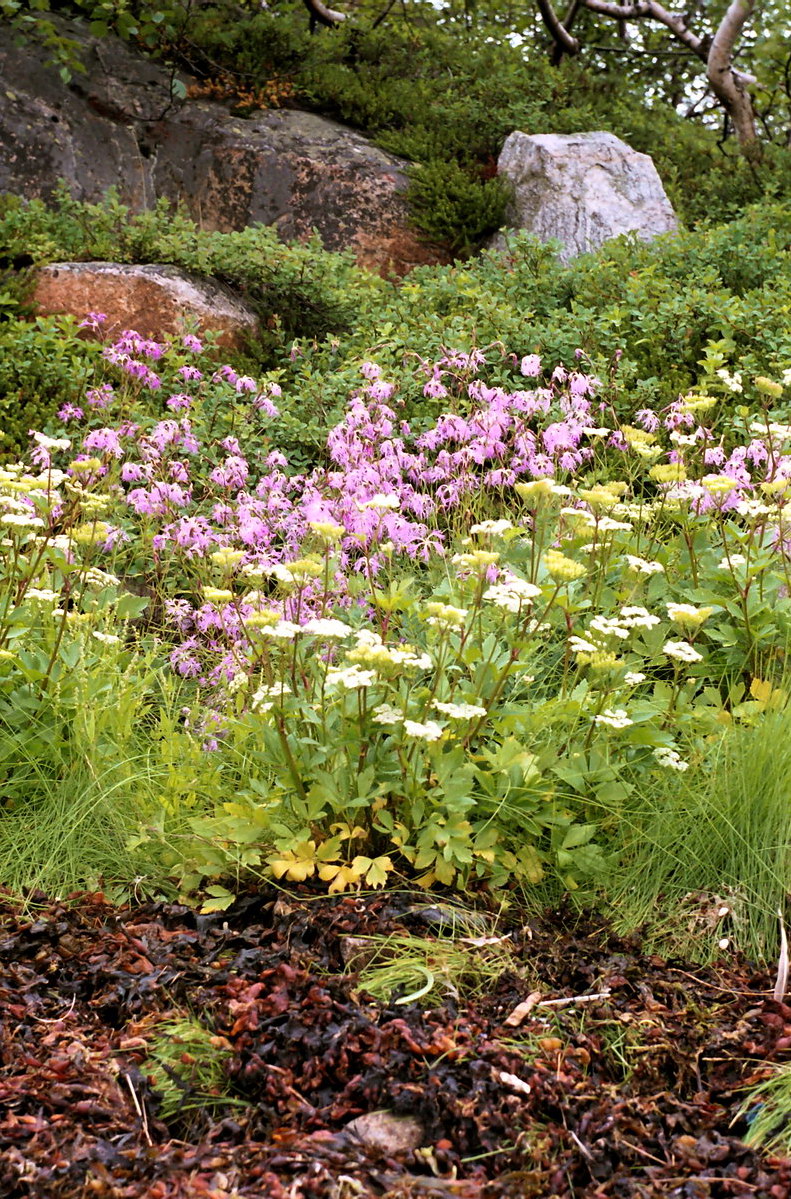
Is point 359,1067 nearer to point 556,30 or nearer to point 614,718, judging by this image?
point 614,718

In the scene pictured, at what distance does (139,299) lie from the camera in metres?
8.14

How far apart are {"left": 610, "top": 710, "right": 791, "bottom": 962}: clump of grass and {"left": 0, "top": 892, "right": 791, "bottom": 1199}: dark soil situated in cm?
11

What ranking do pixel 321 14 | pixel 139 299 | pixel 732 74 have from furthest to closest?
pixel 732 74 < pixel 321 14 < pixel 139 299

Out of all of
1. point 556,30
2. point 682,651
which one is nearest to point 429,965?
point 682,651

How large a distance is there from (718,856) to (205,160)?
31.5 feet

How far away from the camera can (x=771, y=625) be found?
12.1 ft

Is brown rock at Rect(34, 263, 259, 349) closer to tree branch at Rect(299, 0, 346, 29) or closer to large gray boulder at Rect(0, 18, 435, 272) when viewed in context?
large gray boulder at Rect(0, 18, 435, 272)

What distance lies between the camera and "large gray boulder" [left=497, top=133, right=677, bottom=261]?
1045 centimetres

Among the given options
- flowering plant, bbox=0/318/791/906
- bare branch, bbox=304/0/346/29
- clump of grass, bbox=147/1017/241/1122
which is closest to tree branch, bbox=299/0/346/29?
bare branch, bbox=304/0/346/29

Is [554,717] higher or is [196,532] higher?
[554,717]

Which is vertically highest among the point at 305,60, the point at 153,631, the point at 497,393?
the point at 305,60

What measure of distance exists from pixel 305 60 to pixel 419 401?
22.3ft

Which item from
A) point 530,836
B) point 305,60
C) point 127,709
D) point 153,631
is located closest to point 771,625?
point 530,836

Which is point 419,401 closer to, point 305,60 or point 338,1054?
point 338,1054
